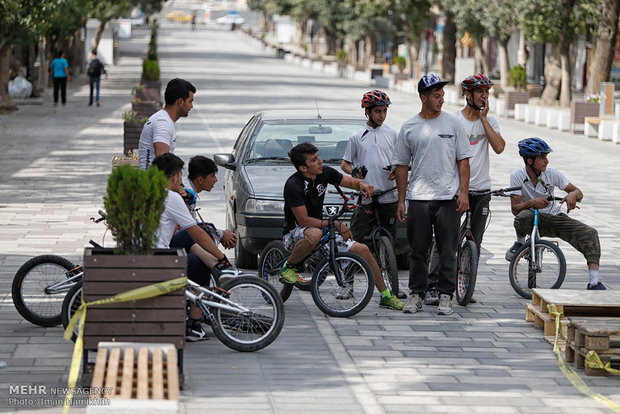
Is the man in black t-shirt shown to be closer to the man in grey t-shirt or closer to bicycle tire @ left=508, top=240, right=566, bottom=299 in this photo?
the man in grey t-shirt

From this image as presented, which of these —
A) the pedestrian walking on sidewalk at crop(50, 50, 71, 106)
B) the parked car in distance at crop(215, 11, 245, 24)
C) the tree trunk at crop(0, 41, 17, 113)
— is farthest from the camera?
the parked car in distance at crop(215, 11, 245, 24)

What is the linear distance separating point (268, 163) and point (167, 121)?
2.49 meters

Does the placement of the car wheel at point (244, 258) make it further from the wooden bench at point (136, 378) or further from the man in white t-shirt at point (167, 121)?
the wooden bench at point (136, 378)

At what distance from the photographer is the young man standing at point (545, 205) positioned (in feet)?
33.8

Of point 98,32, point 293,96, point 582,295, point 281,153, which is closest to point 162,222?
point 582,295

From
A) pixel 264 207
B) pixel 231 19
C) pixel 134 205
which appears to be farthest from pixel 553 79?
pixel 231 19

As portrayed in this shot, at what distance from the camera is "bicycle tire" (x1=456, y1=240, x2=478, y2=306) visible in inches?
390

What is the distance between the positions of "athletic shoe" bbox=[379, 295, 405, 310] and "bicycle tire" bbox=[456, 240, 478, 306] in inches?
22.0

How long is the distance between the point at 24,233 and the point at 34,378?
6498 millimetres

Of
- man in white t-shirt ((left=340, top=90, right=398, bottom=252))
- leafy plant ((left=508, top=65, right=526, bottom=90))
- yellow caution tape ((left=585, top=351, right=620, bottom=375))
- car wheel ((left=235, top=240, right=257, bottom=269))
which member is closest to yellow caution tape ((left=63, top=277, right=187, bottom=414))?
yellow caution tape ((left=585, top=351, right=620, bottom=375))

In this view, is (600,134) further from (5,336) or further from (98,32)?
(98,32)

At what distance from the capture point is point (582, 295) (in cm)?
917

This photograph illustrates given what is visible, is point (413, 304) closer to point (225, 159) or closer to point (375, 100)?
point (375, 100)

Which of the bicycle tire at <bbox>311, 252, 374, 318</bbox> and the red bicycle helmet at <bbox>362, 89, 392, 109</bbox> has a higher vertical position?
the red bicycle helmet at <bbox>362, 89, 392, 109</bbox>
